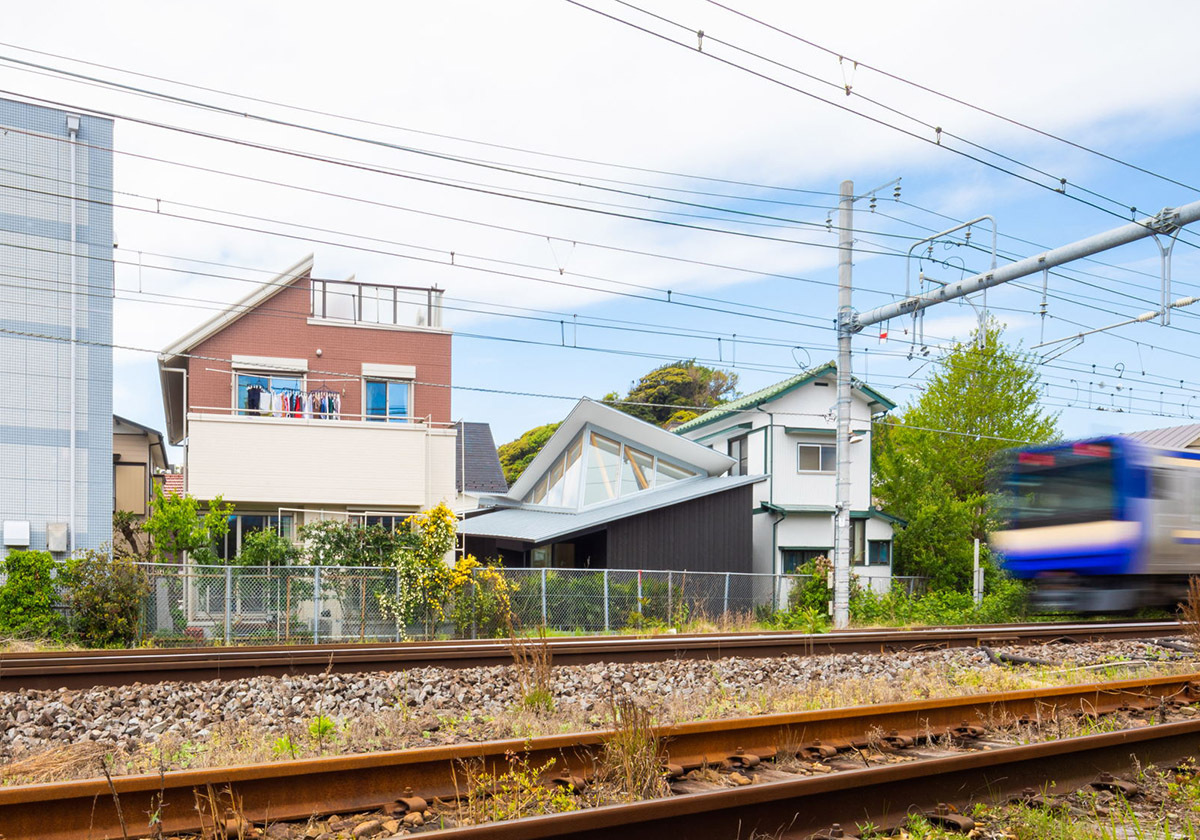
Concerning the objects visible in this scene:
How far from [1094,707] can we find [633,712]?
4.91 metres

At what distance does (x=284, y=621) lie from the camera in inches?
754

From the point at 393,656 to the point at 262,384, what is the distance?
17.1 m

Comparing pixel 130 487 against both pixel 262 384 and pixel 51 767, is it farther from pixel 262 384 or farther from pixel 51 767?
pixel 51 767

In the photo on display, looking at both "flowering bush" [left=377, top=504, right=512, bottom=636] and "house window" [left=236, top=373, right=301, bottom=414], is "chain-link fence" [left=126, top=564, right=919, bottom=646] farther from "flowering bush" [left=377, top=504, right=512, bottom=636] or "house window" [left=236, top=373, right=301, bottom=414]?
"house window" [left=236, top=373, right=301, bottom=414]

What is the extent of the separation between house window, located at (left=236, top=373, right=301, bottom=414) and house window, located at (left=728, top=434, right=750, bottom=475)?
15086mm

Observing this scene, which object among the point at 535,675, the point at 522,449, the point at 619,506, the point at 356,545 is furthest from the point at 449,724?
the point at 522,449

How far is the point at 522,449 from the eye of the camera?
6731 centimetres

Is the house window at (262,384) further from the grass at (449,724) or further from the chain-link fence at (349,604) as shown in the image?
the grass at (449,724)

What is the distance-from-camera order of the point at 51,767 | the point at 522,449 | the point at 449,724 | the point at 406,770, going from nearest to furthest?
the point at 406,770 < the point at 51,767 < the point at 449,724 < the point at 522,449

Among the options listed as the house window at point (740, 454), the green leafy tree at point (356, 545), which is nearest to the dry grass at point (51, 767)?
the green leafy tree at point (356, 545)

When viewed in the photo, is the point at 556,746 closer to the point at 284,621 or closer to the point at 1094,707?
the point at 1094,707

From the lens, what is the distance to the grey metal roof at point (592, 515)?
85.9 feet

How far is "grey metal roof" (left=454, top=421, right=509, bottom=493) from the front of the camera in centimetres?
4562

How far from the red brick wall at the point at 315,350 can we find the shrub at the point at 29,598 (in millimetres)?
7568
